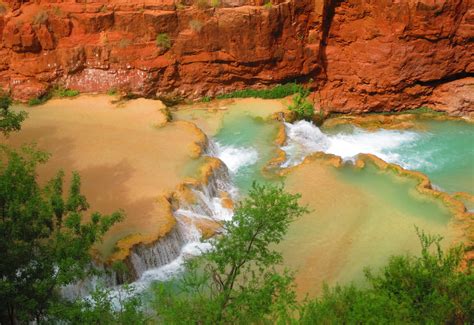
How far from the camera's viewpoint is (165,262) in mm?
14312

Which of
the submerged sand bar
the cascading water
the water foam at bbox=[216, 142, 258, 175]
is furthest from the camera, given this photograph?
the water foam at bbox=[216, 142, 258, 175]

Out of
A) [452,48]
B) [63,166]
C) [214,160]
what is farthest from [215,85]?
[452,48]

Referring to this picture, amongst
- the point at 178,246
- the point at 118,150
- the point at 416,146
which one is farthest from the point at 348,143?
the point at 178,246

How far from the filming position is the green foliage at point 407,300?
9344mm

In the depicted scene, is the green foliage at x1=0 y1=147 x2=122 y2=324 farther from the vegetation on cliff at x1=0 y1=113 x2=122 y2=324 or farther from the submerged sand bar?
the submerged sand bar

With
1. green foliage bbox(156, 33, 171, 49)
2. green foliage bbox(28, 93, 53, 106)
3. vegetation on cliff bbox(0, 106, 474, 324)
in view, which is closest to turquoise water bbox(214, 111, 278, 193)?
green foliage bbox(156, 33, 171, 49)

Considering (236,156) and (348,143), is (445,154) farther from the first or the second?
(236,156)

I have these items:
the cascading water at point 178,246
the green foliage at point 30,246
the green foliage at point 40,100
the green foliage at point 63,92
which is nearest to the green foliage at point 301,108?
the cascading water at point 178,246

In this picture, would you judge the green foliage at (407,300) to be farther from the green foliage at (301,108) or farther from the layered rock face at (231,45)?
the layered rock face at (231,45)

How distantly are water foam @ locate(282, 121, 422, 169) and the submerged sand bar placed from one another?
140 inches

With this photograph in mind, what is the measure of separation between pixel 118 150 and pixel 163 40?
19.3 feet

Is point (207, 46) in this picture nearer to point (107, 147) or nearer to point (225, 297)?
point (107, 147)

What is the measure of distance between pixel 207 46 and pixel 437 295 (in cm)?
1454

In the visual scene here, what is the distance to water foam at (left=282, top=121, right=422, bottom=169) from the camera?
19281 mm
